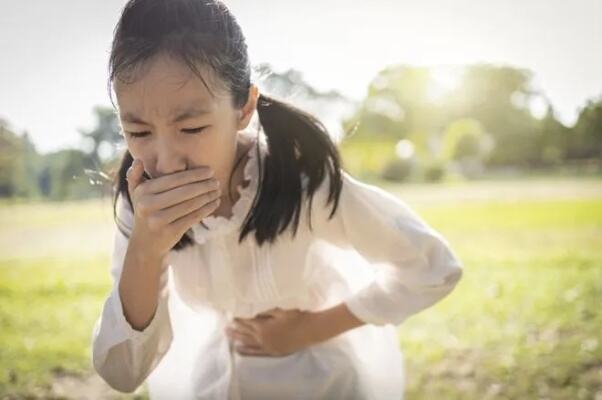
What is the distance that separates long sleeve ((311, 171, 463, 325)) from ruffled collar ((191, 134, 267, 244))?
0.36ft

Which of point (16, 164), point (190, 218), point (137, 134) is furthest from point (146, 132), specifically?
point (16, 164)

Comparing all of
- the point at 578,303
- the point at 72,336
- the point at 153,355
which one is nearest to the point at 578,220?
the point at 578,303

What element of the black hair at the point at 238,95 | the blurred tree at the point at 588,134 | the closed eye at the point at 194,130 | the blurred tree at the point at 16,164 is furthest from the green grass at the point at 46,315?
the blurred tree at the point at 588,134

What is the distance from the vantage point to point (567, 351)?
1.81 metres

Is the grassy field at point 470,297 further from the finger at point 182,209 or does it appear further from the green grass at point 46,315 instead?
the finger at point 182,209

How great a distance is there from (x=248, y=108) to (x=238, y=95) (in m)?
0.04

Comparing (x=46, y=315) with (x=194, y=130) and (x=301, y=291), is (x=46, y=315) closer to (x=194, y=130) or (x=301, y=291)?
(x=301, y=291)

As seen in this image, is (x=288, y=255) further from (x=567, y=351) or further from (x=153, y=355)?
(x=567, y=351)

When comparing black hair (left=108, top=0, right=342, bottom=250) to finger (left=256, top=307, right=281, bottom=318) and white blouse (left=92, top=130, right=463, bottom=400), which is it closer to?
white blouse (left=92, top=130, right=463, bottom=400)

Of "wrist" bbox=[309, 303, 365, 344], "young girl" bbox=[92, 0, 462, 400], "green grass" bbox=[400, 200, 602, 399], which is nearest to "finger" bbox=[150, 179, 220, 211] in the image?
"young girl" bbox=[92, 0, 462, 400]

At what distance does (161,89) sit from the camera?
750mm

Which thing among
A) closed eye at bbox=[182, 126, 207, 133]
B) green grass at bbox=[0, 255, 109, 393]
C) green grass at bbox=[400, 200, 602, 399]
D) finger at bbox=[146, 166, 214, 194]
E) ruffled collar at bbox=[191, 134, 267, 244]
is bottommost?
green grass at bbox=[0, 255, 109, 393]

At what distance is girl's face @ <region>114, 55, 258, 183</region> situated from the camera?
2.47 ft

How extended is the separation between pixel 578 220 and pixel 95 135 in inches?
114
